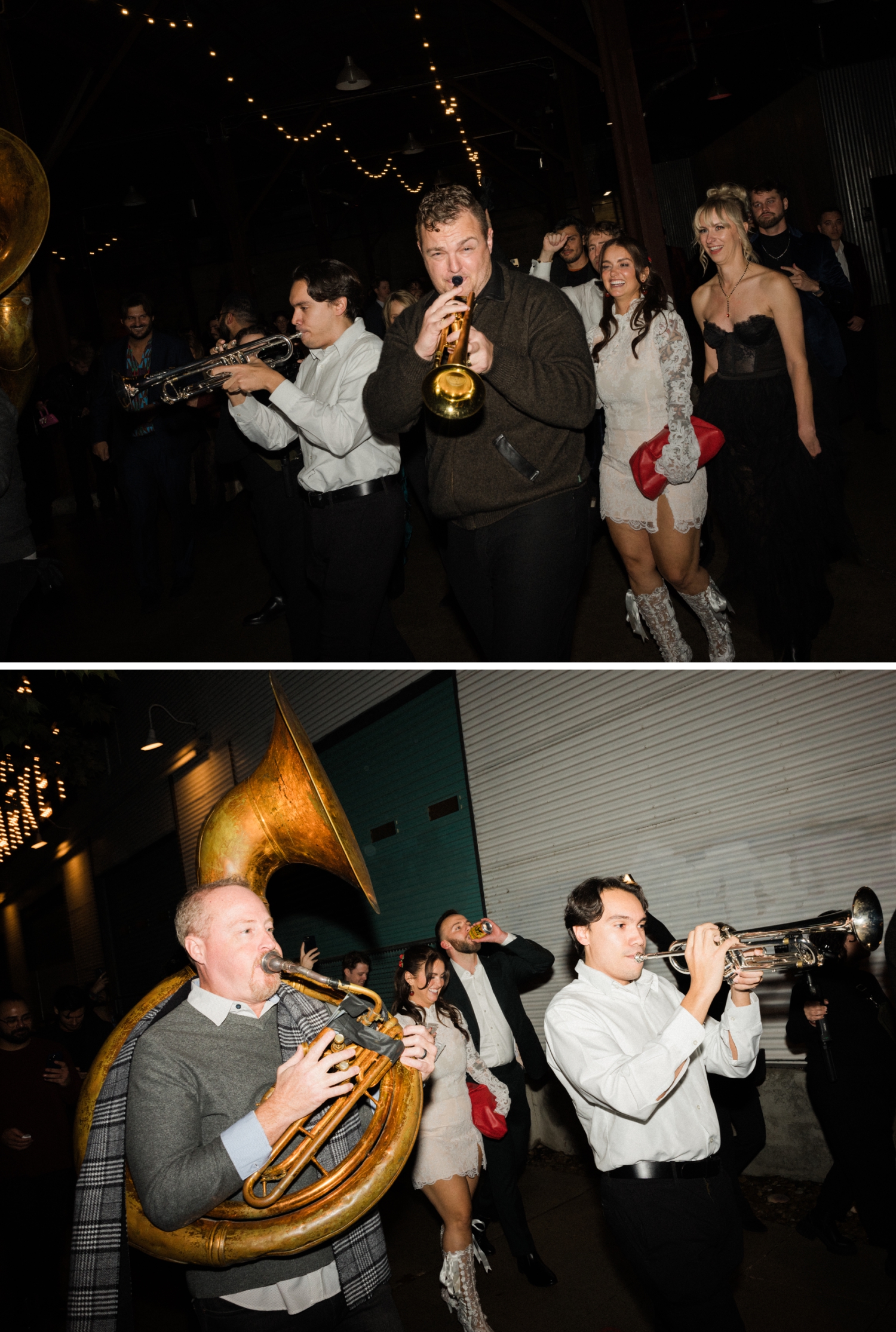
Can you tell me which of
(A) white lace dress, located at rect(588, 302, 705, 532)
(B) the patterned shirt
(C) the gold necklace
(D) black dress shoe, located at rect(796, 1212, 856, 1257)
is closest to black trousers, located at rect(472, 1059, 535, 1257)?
(D) black dress shoe, located at rect(796, 1212, 856, 1257)

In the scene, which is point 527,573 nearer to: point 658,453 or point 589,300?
point 658,453

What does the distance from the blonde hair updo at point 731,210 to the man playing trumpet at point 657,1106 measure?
2979mm

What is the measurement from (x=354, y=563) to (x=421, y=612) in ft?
7.93

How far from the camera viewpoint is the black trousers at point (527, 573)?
3.42m

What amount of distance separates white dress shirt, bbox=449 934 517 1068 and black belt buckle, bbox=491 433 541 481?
250cm

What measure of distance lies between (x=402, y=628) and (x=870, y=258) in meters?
15.9

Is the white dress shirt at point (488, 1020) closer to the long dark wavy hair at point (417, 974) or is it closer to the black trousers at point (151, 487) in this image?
the long dark wavy hair at point (417, 974)

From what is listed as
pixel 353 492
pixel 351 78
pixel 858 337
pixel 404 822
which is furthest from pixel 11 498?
pixel 351 78

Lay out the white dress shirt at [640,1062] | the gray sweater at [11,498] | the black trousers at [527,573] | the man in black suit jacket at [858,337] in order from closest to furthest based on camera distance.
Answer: the white dress shirt at [640,1062] < the black trousers at [527,573] < the gray sweater at [11,498] < the man in black suit jacket at [858,337]

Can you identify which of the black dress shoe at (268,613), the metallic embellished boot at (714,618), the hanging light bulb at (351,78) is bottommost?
the metallic embellished boot at (714,618)

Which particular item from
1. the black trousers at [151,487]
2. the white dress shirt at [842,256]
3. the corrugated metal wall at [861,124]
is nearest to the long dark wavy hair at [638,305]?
the black trousers at [151,487]

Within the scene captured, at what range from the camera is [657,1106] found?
2.54 metres

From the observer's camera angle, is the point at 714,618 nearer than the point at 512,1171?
No

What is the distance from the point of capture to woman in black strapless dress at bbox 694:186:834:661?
4.40m
